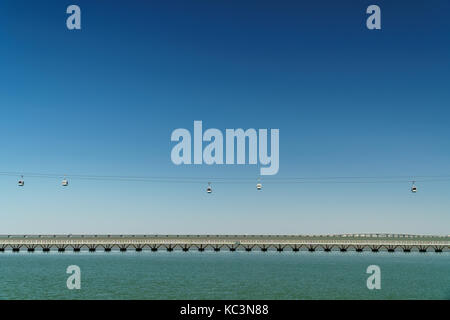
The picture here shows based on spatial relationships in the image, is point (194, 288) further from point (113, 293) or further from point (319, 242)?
point (319, 242)

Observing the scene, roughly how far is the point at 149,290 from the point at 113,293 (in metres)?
3.81

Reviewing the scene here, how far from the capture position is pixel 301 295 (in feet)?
126

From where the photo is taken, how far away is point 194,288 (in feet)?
140
